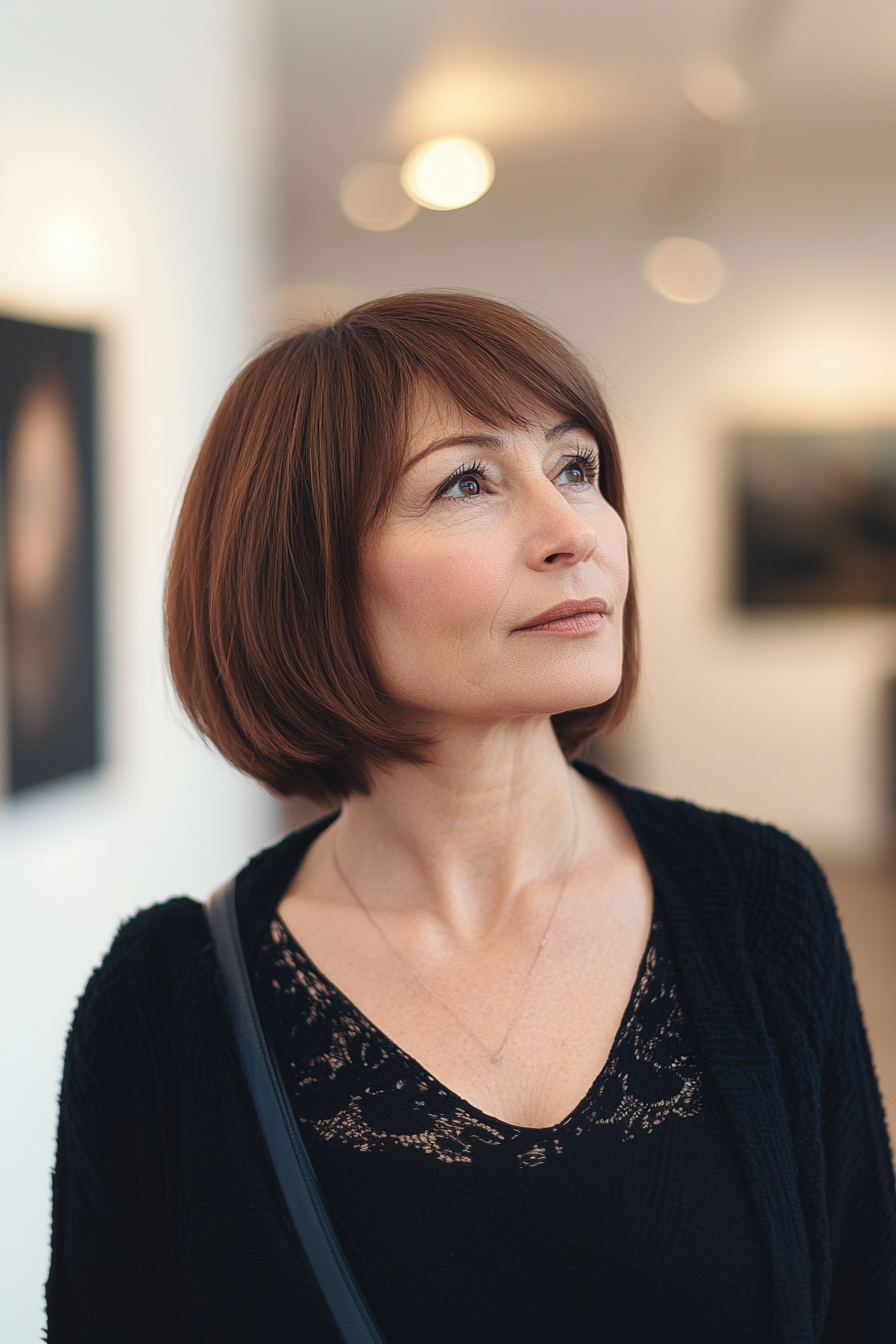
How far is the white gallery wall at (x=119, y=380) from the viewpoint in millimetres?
2332

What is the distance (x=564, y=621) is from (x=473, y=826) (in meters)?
0.25

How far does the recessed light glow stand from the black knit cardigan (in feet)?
16.0

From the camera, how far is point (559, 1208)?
1075 mm

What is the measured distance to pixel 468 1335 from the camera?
1079 mm

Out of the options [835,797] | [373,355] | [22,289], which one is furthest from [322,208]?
[373,355]

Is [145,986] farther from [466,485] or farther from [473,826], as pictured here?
[466,485]

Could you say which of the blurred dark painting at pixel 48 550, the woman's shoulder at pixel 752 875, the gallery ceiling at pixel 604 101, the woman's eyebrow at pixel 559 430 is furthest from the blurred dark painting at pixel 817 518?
the woman's eyebrow at pixel 559 430

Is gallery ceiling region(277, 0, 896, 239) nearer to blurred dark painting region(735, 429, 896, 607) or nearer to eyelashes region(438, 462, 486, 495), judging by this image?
blurred dark painting region(735, 429, 896, 607)

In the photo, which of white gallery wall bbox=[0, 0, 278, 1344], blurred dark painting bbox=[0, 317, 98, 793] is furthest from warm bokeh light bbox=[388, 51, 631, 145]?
blurred dark painting bbox=[0, 317, 98, 793]

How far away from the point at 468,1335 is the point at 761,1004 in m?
0.40

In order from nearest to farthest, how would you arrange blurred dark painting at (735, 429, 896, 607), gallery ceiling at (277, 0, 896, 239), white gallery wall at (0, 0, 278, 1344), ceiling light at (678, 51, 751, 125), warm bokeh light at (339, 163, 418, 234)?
white gallery wall at (0, 0, 278, 1344) → gallery ceiling at (277, 0, 896, 239) → ceiling light at (678, 51, 751, 125) → warm bokeh light at (339, 163, 418, 234) → blurred dark painting at (735, 429, 896, 607)

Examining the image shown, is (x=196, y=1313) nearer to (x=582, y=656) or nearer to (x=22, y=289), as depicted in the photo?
(x=582, y=656)

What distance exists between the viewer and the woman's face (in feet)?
3.58

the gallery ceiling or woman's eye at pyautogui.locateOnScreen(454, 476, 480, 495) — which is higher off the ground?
the gallery ceiling
